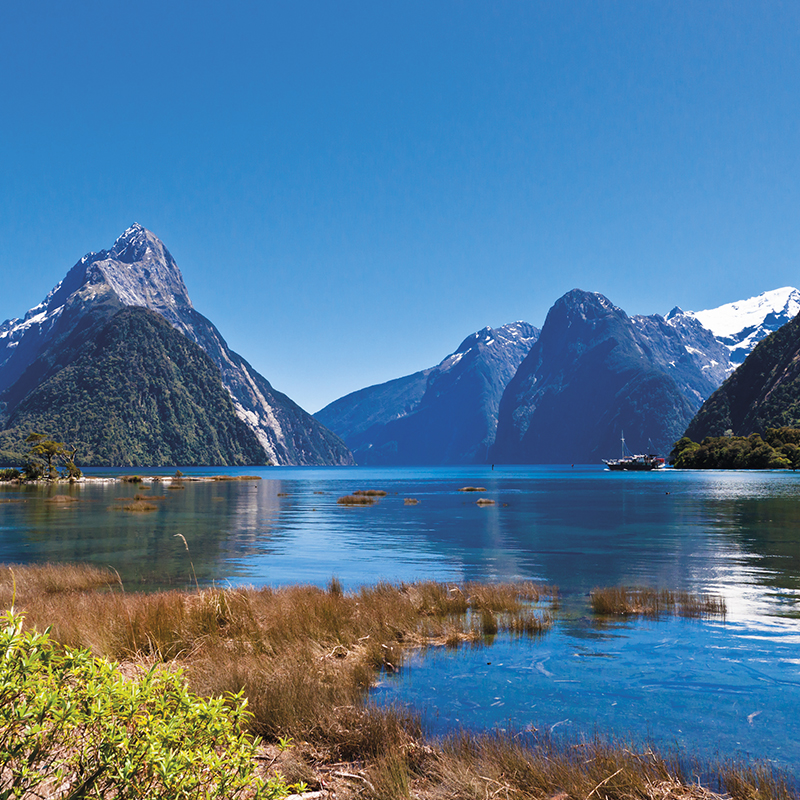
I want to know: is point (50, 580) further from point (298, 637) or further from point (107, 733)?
point (107, 733)

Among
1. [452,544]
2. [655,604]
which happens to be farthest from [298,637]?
[452,544]

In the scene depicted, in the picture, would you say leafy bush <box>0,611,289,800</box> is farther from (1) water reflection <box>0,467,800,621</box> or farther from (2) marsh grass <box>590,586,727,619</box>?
(1) water reflection <box>0,467,800,621</box>

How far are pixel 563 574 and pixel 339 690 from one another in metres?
19.3

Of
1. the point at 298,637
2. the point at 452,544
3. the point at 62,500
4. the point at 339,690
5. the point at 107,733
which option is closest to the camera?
the point at 107,733

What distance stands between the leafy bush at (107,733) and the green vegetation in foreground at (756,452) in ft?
620

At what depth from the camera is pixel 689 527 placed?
4809 cm

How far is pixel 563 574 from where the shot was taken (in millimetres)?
27469

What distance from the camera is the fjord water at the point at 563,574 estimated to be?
11.1 metres

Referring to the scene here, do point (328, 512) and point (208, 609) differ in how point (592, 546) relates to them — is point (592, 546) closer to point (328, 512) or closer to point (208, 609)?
point (208, 609)

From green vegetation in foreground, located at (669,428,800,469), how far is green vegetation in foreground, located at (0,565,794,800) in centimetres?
17678

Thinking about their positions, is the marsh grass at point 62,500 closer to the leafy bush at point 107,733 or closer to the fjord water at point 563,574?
the fjord water at point 563,574

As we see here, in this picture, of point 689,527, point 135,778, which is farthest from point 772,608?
point 689,527

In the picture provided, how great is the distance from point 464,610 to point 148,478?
6056 inches

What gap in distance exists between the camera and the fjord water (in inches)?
438
